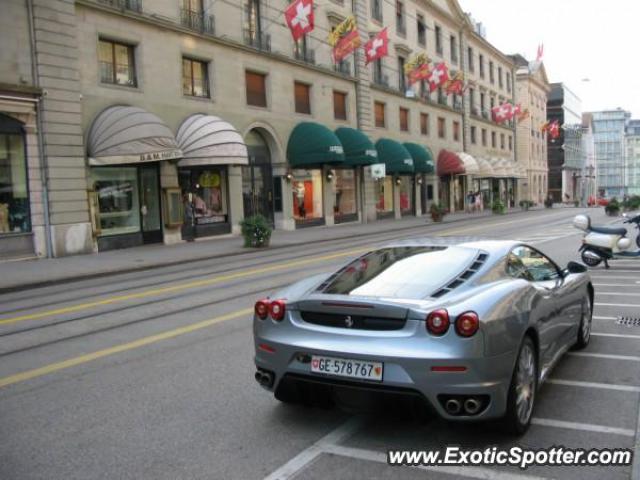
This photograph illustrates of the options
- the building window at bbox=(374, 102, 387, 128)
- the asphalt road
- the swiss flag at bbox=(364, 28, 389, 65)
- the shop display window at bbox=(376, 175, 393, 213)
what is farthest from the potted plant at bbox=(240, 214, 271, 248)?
the building window at bbox=(374, 102, 387, 128)

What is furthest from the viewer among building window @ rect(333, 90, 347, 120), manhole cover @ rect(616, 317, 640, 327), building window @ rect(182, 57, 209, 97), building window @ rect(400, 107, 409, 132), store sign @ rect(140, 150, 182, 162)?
building window @ rect(400, 107, 409, 132)

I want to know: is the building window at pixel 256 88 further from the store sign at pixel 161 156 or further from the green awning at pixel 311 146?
the store sign at pixel 161 156

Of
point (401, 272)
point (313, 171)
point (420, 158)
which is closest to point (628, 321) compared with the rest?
point (401, 272)

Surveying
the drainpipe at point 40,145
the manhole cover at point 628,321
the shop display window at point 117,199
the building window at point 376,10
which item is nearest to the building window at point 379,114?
the building window at point 376,10

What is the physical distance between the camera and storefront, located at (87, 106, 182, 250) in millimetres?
18500

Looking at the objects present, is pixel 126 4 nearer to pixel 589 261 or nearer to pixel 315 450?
pixel 589 261

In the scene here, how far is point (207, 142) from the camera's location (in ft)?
71.5

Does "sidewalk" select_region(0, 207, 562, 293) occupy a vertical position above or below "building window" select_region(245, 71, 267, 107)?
below

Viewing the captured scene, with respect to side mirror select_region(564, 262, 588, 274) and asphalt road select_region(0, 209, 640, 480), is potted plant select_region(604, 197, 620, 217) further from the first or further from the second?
side mirror select_region(564, 262, 588, 274)

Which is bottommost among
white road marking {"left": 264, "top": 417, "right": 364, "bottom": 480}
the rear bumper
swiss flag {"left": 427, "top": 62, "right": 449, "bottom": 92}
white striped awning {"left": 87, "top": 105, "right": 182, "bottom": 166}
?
white road marking {"left": 264, "top": 417, "right": 364, "bottom": 480}

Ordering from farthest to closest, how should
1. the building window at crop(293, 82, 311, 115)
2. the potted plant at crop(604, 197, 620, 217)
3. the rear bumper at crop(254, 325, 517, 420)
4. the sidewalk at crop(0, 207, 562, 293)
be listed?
the potted plant at crop(604, 197, 620, 217) < the building window at crop(293, 82, 311, 115) < the sidewalk at crop(0, 207, 562, 293) < the rear bumper at crop(254, 325, 517, 420)

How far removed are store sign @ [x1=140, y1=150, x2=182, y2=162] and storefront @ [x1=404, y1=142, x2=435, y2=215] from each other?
21860 mm

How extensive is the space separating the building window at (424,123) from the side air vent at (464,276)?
3903 cm

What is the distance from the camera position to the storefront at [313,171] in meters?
27.5
